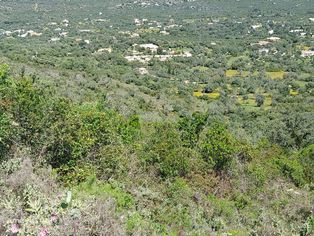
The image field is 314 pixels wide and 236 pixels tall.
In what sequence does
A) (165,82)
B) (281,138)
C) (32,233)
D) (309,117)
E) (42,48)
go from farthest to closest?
(42,48), (165,82), (309,117), (281,138), (32,233)

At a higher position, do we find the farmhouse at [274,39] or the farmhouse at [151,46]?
the farmhouse at [151,46]

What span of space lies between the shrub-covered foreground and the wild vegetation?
0.04 meters

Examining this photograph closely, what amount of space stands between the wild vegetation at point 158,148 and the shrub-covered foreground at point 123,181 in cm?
4

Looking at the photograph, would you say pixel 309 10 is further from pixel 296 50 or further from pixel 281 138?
pixel 281 138

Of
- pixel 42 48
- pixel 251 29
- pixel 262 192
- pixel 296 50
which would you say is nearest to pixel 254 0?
pixel 251 29

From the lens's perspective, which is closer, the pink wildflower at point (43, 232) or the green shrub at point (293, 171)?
the pink wildflower at point (43, 232)

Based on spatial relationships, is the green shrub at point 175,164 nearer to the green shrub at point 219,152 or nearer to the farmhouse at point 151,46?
the green shrub at point 219,152

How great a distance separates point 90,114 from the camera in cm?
1695

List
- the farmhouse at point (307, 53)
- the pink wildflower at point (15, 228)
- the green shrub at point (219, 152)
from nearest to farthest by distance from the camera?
the pink wildflower at point (15, 228), the green shrub at point (219, 152), the farmhouse at point (307, 53)

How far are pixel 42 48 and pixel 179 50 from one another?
30299 millimetres

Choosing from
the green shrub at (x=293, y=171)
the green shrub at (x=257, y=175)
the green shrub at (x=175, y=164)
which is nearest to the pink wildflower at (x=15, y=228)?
the green shrub at (x=175, y=164)

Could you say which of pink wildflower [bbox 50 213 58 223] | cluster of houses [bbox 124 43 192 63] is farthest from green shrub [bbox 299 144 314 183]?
cluster of houses [bbox 124 43 192 63]

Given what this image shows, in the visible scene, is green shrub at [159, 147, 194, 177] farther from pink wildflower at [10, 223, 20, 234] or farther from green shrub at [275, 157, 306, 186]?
pink wildflower at [10, 223, 20, 234]

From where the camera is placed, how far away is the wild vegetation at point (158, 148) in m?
9.35
